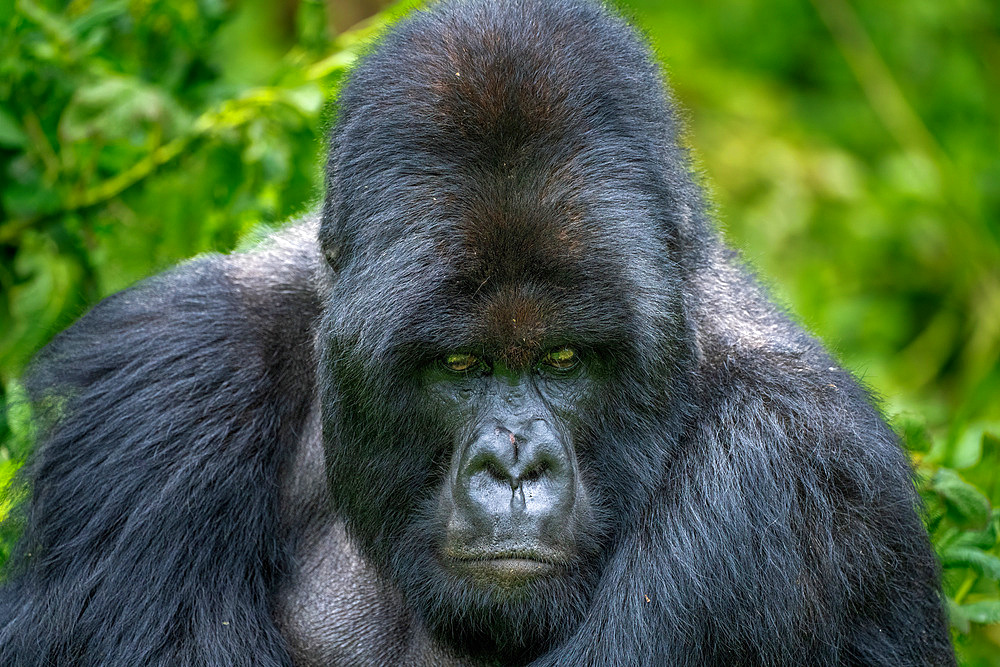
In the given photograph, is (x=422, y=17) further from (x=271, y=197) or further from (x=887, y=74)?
(x=887, y=74)

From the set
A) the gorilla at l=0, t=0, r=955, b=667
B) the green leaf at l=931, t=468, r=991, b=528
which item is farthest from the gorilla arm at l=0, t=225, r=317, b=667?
the green leaf at l=931, t=468, r=991, b=528

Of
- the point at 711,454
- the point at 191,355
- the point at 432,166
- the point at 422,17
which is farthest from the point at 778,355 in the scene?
the point at 191,355

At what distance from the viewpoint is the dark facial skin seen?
286 centimetres

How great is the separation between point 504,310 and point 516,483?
16.2 inches

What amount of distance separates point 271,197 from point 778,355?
2.26 m

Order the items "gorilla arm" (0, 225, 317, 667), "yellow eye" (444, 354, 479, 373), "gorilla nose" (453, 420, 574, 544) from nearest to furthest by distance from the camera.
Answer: "gorilla nose" (453, 420, 574, 544) < "yellow eye" (444, 354, 479, 373) < "gorilla arm" (0, 225, 317, 667)

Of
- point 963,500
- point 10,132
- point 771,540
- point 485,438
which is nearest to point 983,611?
point 963,500

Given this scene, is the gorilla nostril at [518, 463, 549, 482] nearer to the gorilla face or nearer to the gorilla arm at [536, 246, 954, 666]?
the gorilla face

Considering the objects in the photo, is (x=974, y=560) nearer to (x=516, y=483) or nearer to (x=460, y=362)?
(x=516, y=483)

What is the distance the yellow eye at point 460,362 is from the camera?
9.90 feet

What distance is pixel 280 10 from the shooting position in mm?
9914

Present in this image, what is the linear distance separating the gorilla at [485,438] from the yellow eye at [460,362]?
0.04 feet

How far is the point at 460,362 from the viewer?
3029 mm

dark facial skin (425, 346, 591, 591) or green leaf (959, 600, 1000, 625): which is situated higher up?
dark facial skin (425, 346, 591, 591)
